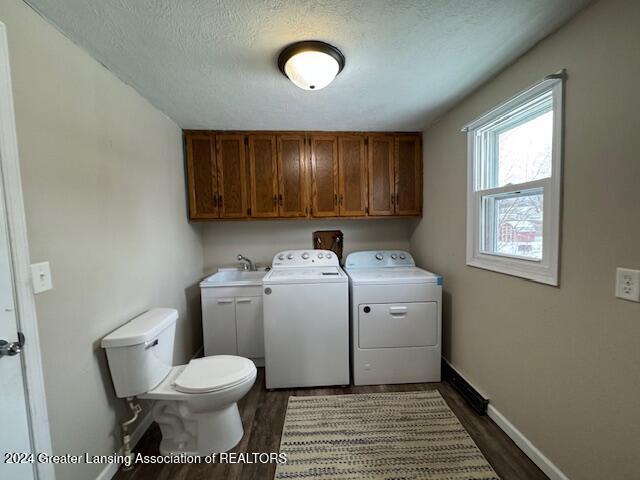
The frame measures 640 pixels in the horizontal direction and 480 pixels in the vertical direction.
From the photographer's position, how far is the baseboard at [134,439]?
1.25 m

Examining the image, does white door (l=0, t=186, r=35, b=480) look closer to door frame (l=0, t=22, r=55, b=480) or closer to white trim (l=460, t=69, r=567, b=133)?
door frame (l=0, t=22, r=55, b=480)

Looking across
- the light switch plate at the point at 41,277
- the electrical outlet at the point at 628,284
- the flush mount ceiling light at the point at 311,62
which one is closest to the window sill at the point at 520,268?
the electrical outlet at the point at 628,284

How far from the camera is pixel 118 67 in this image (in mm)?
1383

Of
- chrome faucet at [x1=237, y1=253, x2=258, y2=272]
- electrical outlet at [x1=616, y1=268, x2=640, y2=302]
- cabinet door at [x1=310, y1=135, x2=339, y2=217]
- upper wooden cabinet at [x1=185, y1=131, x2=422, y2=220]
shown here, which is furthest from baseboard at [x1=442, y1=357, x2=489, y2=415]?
chrome faucet at [x1=237, y1=253, x2=258, y2=272]

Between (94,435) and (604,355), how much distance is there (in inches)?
91.9

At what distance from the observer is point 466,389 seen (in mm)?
1842

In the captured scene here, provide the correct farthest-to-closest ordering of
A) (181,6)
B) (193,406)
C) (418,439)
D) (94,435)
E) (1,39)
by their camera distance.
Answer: (418,439)
(193,406)
(94,435)
(181,6)
(1,39)

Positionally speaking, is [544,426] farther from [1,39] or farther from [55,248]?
[1,39]

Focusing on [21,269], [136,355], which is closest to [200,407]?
[136,355]

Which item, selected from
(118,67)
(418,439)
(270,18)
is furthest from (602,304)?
(118,67)

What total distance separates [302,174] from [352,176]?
504 mm

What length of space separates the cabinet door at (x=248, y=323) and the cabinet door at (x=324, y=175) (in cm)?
104

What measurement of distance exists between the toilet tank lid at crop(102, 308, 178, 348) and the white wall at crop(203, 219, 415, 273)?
3.84 feet

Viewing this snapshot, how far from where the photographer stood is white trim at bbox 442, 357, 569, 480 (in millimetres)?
1238
